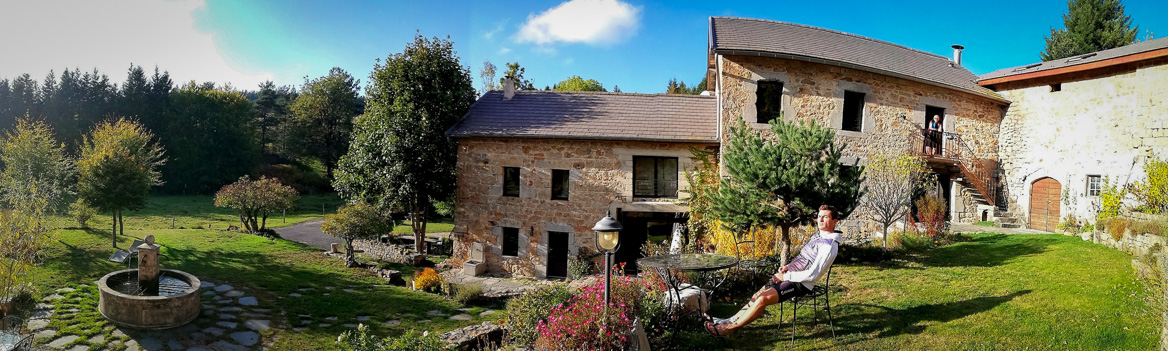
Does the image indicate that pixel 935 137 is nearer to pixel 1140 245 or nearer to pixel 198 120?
pixel 1140 245

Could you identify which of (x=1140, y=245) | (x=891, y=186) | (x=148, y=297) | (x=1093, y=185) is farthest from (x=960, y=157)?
(x=148, y=297)

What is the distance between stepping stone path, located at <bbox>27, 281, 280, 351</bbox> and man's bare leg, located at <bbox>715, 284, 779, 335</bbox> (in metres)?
A: 7.05

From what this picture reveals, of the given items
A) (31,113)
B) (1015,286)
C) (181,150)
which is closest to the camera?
(1015,286)

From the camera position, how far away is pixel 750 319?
248 inches

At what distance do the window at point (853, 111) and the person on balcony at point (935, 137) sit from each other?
8.05 feet

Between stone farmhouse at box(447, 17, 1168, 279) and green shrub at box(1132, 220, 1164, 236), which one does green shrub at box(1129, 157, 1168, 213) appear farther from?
stone farmhouse at box(447, 17, 1168, 279)

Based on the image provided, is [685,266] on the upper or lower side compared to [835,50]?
lower

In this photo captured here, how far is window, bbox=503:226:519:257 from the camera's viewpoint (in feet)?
51.0

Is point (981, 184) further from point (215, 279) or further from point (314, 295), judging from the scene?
point (215, 279)

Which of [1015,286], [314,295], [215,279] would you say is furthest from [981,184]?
[215,279]

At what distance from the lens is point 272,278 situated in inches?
503

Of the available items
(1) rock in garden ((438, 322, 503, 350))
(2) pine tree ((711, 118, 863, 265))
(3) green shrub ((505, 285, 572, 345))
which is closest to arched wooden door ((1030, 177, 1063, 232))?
(2) pine tree ((711, 118, 863, 265))

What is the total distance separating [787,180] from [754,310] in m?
2.78

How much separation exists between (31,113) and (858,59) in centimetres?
4925
